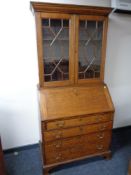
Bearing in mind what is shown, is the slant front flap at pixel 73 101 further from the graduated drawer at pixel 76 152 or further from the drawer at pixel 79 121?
the graduated drawer at pixel 76 152

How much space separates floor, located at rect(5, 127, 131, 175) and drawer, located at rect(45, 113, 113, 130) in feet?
1.95

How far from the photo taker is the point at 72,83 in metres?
1.82

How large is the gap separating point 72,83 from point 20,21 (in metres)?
0.91

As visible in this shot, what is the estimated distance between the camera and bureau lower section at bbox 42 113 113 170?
1700 millimetres

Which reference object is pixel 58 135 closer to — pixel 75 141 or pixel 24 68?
pixel 75 141

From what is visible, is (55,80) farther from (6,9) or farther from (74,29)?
(6,9)

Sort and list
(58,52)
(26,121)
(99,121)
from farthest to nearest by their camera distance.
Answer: (26,121) < (99,121) < (58,52)

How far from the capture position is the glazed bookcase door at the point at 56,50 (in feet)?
5.22

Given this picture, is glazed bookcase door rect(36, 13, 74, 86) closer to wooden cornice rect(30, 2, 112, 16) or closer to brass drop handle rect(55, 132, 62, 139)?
wooden cornice rect(30, 2, 112, 16)

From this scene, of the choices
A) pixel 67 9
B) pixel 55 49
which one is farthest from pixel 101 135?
pixel 67 9

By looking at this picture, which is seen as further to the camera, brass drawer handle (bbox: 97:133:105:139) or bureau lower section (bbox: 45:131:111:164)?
brass drawer handle (bbox: 97:133:105:139)

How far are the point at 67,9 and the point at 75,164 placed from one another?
1799 mm

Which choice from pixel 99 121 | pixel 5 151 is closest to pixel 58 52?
pixel 99 121

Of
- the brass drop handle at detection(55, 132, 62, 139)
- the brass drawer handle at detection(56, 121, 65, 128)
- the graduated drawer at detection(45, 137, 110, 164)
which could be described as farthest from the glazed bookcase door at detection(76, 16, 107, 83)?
the graduated drawer at detection(45, 137, 110, 164)
